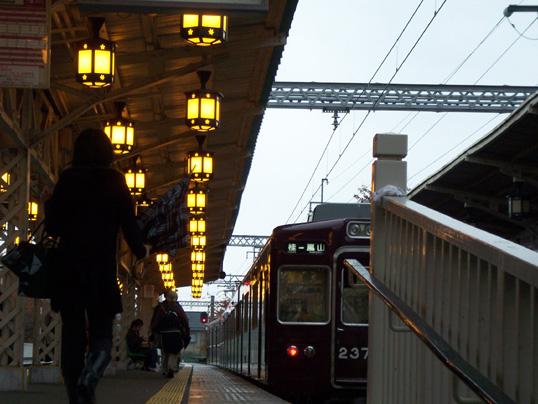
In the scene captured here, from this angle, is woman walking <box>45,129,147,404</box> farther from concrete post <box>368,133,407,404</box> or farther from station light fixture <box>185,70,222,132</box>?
station light fixture <box>185,70,222,132</box>

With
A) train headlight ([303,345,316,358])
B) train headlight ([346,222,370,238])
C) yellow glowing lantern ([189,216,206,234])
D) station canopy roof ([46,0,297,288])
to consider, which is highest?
station canopy roof ([46,0,297,288])

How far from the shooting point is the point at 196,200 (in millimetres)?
22391

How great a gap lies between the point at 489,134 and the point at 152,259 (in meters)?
19.4

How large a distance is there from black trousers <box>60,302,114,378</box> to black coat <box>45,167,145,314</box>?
38 mm

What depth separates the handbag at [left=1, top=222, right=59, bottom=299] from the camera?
5.83 meters

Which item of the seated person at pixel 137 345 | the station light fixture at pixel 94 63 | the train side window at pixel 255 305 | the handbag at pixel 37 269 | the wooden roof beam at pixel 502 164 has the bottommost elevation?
the seated person at pixel 137 345

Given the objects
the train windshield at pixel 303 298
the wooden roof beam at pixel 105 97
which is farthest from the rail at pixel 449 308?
the train windshield at pixel 303 298

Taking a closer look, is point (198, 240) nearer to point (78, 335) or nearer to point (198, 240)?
point (198, 240)

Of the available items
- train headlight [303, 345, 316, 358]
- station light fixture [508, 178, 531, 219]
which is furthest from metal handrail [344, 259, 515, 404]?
station light fixture [508, 178, 531, 219]

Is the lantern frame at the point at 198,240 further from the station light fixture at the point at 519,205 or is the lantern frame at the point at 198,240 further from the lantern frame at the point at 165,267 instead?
the station light fixture at the point at 519,205

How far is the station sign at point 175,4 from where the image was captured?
7.64m

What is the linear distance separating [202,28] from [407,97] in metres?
25.2

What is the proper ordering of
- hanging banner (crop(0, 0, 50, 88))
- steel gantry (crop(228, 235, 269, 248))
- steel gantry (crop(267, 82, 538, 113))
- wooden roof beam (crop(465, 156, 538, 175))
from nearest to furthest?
hanging banner (crop(0, 0, 50, 88)), wooden roof beam (crop(465, 156, 538, 175)), steel gantry (crop(267, 82, 538, 113)), steel gantry (crop(228, 235, 269, 248))

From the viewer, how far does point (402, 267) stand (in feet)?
18.0
